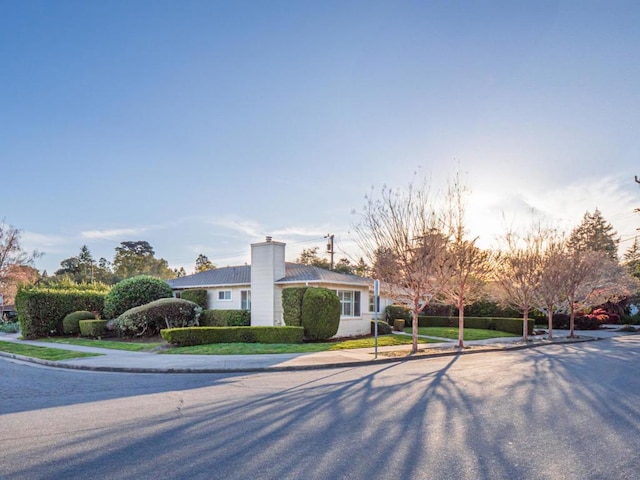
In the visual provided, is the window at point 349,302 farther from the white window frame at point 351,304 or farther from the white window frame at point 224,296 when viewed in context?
the white window frame at point 224,296

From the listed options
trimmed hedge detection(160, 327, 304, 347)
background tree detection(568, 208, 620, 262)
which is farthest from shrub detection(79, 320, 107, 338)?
background tree detection(568, 208, 620, 262)

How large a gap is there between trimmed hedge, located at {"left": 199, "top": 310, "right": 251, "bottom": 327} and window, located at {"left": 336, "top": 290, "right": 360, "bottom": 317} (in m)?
5.31

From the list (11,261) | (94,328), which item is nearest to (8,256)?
(11,261)

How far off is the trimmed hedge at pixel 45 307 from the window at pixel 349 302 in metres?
15.9

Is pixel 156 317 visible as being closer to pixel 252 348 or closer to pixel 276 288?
pixel 276 288

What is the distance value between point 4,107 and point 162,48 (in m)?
6.53

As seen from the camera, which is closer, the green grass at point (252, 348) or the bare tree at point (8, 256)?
the green grass at point (252, 348)

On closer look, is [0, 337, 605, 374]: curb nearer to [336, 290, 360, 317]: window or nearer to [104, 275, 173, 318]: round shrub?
[104, 275, 173, 318]: round shrub

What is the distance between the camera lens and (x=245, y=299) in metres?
27.0

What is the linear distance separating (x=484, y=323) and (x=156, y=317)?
23.0 metres

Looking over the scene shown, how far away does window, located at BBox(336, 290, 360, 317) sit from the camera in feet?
83.5

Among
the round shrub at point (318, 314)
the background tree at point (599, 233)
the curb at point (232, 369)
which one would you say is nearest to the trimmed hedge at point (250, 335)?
the round shrub at point (318, 314)

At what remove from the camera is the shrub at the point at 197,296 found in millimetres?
28248

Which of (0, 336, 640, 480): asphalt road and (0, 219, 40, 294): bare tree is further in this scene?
(0, 219, 40, 294): bare tree
